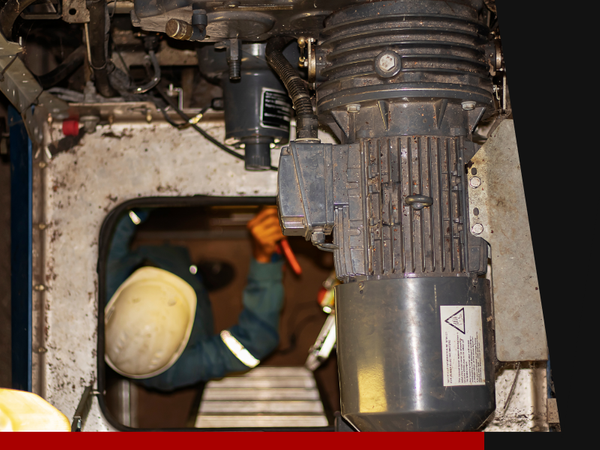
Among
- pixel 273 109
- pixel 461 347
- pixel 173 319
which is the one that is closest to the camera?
pixel 461 347

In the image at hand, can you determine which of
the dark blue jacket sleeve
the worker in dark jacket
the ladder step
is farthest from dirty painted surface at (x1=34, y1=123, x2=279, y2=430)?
the ladder step

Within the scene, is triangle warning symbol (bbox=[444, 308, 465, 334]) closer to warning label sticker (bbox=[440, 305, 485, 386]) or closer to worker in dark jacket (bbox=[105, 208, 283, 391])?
warning label sticker (bbox=[440, 305, 485, 386])

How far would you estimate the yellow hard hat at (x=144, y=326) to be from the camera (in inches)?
87.7

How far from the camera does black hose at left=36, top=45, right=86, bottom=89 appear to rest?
1503 mm

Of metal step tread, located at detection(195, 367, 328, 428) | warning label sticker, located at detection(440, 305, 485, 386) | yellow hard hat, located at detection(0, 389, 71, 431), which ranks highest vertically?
warning label sticker, located at detection(440, 305, 485, 386)

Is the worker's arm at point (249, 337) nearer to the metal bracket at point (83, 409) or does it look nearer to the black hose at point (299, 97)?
the metal bracket at point (83, 409)

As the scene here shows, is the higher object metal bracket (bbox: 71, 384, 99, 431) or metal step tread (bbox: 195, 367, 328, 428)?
metal bracket (bbox: 71, 384, 99, 431)

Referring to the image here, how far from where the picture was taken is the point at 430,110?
1.04 metres

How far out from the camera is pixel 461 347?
0.98 meters

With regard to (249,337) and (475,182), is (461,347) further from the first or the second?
(249,337)

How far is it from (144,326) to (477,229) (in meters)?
1.53

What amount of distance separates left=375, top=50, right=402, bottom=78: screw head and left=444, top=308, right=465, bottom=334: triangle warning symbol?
16.4 inches

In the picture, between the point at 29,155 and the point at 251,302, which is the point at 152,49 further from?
the point at 251,302

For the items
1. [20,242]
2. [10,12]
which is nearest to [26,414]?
[20,242]
